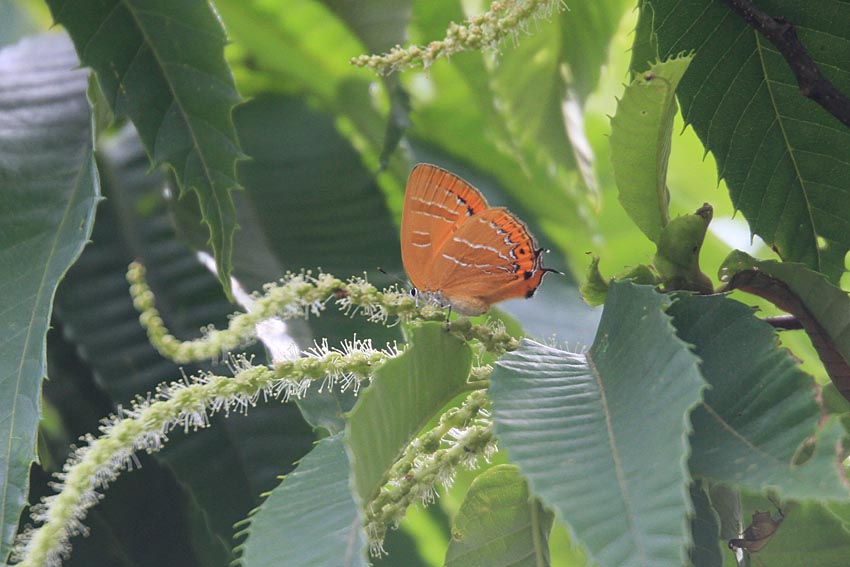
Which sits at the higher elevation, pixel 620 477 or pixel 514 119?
pixel 620 477

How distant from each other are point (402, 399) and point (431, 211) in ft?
1.22

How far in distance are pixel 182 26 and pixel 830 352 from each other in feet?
2.35

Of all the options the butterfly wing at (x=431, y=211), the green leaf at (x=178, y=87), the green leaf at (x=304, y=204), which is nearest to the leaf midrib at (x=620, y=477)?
the butterfly wing at (x=431, y=211)

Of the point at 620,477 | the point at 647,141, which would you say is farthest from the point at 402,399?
the point at 647,141

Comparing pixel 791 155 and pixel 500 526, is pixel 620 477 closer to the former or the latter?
pixel 500 526

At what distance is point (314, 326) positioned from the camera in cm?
114

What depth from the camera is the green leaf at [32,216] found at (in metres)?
0.79

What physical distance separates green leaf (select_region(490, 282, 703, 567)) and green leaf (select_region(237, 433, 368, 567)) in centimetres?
11

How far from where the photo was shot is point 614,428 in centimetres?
56

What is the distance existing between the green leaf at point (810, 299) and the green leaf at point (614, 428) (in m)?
0.14

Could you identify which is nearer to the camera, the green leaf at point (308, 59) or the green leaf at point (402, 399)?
the green leaf at point (402, 399)

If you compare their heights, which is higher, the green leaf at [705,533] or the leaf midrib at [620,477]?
the leaf midrib at [620,477]

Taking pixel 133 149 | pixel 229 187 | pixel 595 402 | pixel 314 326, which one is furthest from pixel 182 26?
pixel 595 402

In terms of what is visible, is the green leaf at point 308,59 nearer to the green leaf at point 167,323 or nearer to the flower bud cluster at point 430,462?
the green leaf at point 167,323
